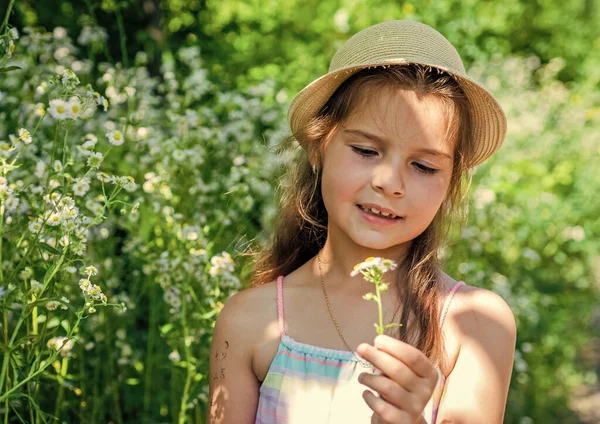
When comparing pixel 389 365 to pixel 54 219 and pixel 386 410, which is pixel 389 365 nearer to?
pixel 386 410

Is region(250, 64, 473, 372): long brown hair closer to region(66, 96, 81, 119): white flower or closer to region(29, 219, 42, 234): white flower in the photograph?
region(66, 96, 81, 119): white flower

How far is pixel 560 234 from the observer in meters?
4.66

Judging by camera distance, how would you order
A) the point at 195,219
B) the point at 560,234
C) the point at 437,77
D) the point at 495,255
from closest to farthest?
the point at 437,77 → the point at 195,219 → the point at 495,255 → the point at 560,234

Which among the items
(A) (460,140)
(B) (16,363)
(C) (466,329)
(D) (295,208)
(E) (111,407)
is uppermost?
(A) (460,140)

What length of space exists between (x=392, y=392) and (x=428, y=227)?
2.27ft

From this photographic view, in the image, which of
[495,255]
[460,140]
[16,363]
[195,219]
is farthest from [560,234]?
[16,363]

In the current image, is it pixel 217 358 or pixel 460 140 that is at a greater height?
pixel 460 140

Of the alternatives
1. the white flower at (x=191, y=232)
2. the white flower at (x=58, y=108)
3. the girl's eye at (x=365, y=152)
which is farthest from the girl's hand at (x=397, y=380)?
the white flower at (x=191, y=232)

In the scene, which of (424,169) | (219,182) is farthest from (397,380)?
(219,182)

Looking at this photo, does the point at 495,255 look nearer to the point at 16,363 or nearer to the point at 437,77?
the point at 437,77

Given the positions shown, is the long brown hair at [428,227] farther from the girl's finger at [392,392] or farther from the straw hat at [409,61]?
the girl's finger at [392,392]

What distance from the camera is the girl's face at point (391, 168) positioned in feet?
5.55

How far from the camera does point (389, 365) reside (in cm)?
123

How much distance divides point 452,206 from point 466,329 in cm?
34
